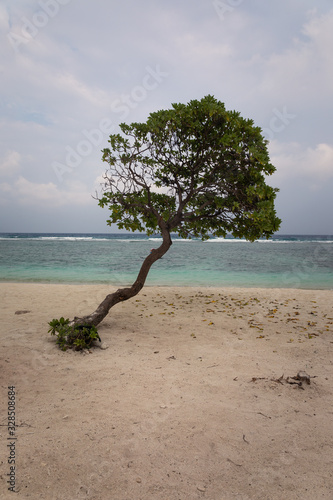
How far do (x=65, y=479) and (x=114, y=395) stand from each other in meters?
1.69

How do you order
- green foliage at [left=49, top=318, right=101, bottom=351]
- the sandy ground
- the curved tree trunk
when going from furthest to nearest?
the curved tree trunk → green foliage at [left=49, top=318, right=101, bottom=351] → the sandy ground

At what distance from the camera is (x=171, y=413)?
4312 millimetres

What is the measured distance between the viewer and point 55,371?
5672mm

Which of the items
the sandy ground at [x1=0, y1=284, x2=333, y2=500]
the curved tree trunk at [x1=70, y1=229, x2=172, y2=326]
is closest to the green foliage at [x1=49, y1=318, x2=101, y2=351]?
the sandy ground at [x1=0, y1=284, x2=333, y2=500]

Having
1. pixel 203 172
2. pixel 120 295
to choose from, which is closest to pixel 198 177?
pixel 203 172

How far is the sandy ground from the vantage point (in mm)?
3137

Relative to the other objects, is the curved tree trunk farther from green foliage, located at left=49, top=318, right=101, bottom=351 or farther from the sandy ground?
green foliage, located at left=49, top=318, right=101, bottom=351

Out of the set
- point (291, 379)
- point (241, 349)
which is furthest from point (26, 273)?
point (291, 379)

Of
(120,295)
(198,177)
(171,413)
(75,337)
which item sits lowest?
(171,413)

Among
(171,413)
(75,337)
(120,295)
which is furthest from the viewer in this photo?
(120,295)

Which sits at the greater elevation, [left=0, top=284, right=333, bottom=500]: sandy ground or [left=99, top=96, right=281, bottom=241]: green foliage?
[left=99, top=96, right=281, bottom=241]: green foliage

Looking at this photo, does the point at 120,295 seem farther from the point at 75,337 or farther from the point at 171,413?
the point at 171,413

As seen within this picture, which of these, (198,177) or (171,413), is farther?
(198,177)

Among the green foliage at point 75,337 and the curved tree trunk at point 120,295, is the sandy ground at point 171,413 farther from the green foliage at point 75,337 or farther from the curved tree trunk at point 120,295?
the curved tree trunk at point 120,295
